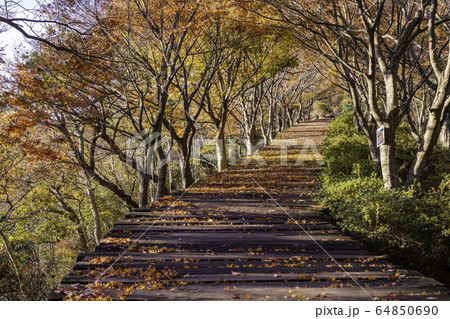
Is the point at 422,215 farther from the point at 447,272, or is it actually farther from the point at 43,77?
the point at 43,77

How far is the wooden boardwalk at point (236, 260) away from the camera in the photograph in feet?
11.8

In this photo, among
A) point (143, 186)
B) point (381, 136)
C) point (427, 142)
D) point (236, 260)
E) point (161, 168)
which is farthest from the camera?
point (161, 168)

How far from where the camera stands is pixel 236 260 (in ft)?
15.4

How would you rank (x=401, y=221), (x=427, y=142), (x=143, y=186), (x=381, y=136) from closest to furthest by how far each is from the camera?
(x=401, y=221)
(x=427, y=142)
(x=381, y=136)
(x=143, y=186)

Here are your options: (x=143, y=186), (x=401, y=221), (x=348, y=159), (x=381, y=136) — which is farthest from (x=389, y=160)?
(x=143, y=186)

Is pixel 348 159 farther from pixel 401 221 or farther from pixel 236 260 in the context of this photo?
pixel 236 260

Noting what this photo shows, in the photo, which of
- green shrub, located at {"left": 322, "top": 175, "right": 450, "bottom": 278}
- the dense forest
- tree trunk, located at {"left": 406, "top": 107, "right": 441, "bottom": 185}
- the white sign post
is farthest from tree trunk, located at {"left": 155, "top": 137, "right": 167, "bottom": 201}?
tree trunk, located at {"left": 406, "top": 107, "right": 441, "bottom": 185}

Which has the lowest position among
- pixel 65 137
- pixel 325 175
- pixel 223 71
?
pixel 325 175

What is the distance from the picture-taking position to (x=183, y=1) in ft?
30.5

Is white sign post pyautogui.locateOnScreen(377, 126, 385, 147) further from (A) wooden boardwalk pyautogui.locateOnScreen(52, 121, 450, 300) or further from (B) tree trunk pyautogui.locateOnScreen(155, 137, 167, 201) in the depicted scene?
(B) tree trunk pyautogui.locateOnScreen(155, 137, 167, 201)

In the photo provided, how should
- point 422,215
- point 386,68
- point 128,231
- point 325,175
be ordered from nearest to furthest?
point 422,215 < point 128,231 < point 386,68 < point 325,175

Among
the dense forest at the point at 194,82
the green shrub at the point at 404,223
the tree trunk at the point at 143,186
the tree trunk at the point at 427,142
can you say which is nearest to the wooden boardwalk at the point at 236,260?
the green shrub at the point at 404,223

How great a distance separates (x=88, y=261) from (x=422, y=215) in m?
5.05

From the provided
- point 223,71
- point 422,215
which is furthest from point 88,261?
point 223,71
